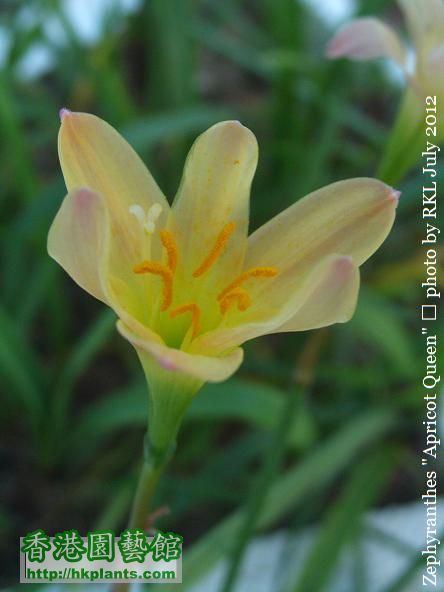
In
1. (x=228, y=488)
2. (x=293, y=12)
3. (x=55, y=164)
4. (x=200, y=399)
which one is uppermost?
(x=293, y=12)

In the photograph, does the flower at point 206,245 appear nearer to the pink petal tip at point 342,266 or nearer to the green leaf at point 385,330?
the pink petal tip at point 342,266

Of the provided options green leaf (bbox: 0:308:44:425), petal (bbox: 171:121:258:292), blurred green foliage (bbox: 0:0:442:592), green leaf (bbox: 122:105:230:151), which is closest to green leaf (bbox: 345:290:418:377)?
blurred green foliage (bbox: 0:0:442:592)

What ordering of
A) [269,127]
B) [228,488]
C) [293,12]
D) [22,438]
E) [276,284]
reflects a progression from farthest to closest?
1. [269,127]
2. [293,12]
3. [22,438]
4. [228,488]
5. [276,284]

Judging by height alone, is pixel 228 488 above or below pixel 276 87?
below

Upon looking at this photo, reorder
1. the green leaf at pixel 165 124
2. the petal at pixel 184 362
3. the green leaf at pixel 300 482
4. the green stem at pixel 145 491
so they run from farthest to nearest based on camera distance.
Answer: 1. the green leaf at pixel 165 124
2. the green leaf at pixel 300 482
3. the green stem at pixel 145 491
4. the petal at pixel 184 362

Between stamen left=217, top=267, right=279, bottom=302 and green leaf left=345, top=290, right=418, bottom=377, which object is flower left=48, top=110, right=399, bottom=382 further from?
green leaf left=345, top=290, right=418, bottom=377

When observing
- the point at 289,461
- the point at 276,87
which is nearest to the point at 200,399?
the point at 289,461

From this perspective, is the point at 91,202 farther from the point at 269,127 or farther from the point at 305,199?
the point at 269,127

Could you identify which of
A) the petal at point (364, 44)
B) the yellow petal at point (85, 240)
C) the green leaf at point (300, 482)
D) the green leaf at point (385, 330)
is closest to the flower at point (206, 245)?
the yellow petal at point (85, 240)
